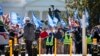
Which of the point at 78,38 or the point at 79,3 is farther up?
the point at 79,3

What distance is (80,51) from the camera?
2836 cm

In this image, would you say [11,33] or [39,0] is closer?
[11,33]

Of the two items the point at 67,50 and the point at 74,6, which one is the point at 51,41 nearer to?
the point at 67,50

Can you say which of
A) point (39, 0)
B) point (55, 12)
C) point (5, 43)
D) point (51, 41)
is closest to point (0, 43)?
point (5, 43)

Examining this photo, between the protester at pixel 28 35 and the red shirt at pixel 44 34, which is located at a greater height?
the protester at pixel 28 35

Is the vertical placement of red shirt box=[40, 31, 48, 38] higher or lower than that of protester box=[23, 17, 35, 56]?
lower

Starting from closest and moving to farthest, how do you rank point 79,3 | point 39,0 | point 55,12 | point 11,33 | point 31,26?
point 31,26 < point 11,33 < point 79,3 < point 55,12 < point 39,0

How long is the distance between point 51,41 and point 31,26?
25.9 feet

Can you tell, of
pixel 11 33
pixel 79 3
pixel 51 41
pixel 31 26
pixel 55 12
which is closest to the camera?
pixel 31 26

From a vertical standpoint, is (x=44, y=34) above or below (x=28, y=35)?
below

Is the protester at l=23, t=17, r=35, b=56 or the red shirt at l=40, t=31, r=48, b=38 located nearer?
the protester at l=23, t=17, r=35, b=56

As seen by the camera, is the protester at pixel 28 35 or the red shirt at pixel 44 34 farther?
the red shirt at pixel 44 34

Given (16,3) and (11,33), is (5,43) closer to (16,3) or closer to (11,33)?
(11,33)

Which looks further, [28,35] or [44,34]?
[44,34]
